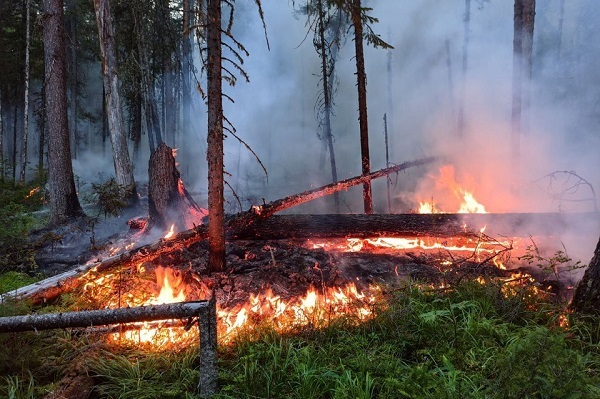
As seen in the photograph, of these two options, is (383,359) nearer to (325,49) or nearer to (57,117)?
(57,117)

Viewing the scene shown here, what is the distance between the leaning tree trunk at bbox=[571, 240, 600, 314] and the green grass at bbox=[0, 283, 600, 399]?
13cm

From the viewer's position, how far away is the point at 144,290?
17.9ft

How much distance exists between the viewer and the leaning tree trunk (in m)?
3.76

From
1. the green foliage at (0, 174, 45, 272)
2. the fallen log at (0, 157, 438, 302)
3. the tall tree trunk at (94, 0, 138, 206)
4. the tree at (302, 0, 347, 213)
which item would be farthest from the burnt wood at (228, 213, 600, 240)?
the tree at (302, 0, 347, 213)

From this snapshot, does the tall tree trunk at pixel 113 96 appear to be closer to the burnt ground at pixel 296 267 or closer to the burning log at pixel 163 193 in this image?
the burning log at pixel 163 193

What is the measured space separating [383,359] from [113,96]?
14088 millimetres

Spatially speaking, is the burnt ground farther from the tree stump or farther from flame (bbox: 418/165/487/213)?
flame (bbox: 418/165/487/213)

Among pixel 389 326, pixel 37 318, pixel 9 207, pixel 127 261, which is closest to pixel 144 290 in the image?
pixel 127 261

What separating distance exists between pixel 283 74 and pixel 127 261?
38818 millimetres

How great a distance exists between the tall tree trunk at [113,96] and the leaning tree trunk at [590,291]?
500 inches

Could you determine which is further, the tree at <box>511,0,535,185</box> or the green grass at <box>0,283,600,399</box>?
the tree at <box>511,0,535,185</box>

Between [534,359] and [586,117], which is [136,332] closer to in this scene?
[534,359]

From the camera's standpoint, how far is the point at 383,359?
3.44 meters

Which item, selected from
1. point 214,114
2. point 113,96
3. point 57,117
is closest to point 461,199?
point 214,114
